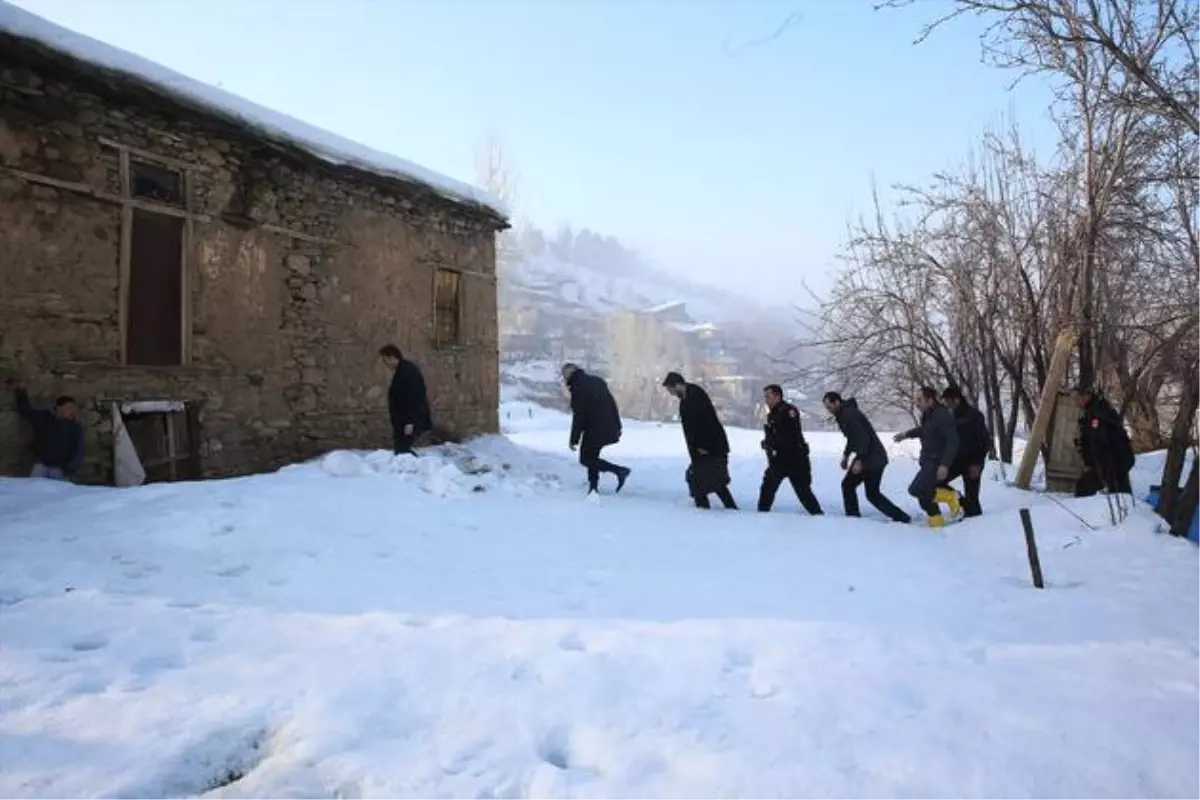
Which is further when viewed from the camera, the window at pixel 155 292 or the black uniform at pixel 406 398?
the black uniform at pixel 406 398

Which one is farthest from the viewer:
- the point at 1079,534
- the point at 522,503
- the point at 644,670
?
the point at 522,503

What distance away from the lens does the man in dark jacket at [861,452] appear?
799cm

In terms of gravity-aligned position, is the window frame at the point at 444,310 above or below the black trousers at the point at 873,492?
Answer: above

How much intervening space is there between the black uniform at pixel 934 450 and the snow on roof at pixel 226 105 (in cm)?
793

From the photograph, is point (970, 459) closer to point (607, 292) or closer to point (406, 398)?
point (406, 398)

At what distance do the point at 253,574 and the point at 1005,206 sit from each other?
13.8m

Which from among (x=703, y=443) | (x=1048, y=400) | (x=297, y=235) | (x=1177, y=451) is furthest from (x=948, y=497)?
(x=297, y=235)

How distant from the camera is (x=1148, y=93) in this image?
771cm

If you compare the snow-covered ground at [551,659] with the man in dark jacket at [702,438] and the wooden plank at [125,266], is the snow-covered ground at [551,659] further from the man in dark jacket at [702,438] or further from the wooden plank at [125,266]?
the wooden plank at [125,266]

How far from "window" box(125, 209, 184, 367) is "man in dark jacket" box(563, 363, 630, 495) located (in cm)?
Result: 451

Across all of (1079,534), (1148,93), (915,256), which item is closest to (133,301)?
(1079,534)

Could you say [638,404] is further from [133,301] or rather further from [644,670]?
[644,670]

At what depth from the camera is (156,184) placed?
7.98 meters

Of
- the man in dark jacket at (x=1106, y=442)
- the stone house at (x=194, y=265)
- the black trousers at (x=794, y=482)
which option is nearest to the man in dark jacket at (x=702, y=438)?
the black trousers at (x=794, y=482)
